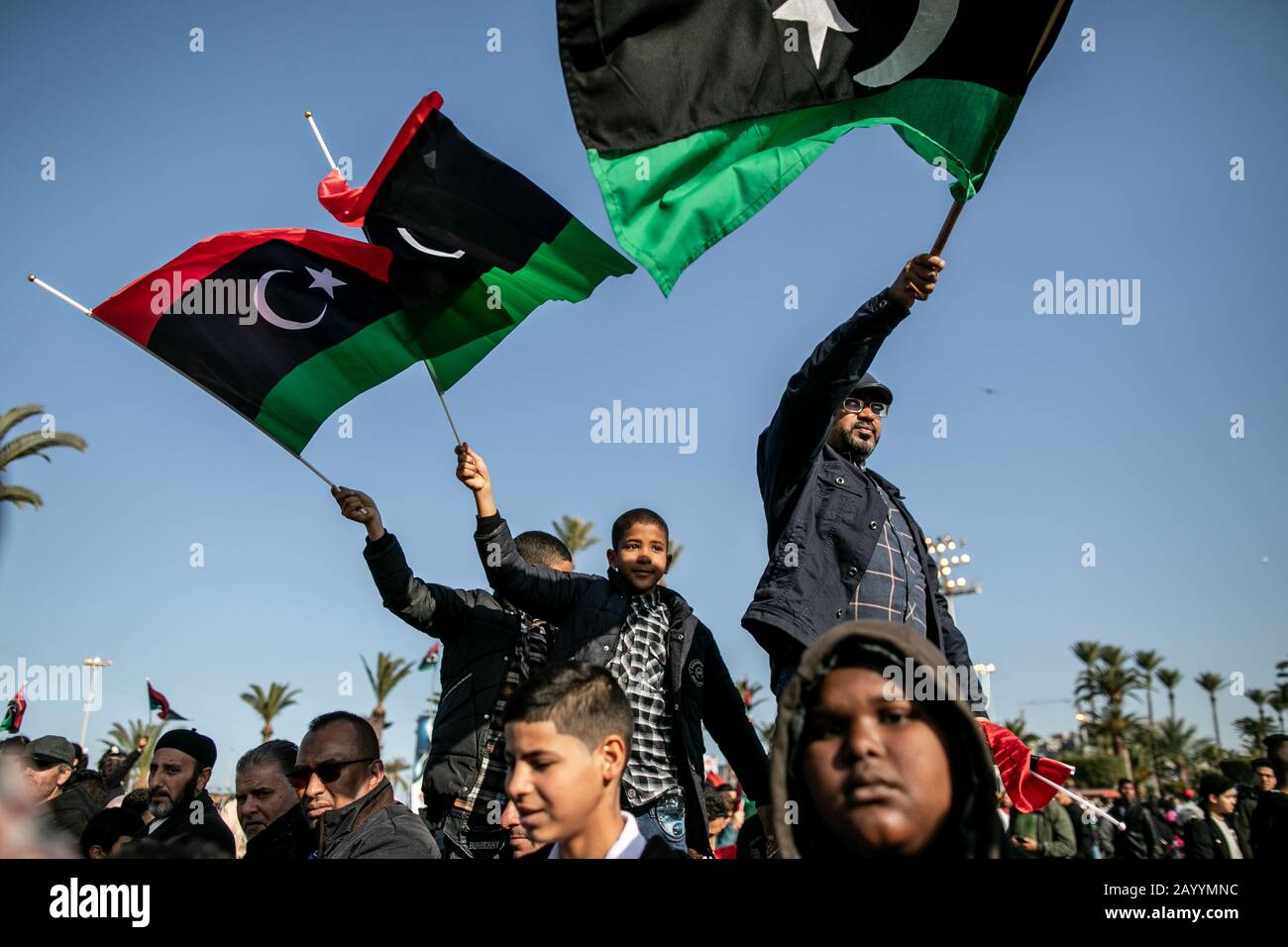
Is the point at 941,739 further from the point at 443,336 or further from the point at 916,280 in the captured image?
the point at 443,336

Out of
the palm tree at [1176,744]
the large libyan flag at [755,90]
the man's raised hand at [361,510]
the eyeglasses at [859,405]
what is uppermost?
the large libyan flag at [755,90]

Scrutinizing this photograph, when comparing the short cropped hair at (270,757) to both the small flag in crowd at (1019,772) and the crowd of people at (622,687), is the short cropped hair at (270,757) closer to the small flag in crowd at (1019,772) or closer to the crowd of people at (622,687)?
the crowd of people at (622,687)

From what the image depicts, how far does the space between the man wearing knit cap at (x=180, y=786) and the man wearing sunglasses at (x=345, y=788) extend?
158cm

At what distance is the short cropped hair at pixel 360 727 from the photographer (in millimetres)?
4562

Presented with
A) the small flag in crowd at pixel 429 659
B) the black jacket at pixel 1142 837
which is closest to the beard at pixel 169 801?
the black jacket at pixel 1142 837

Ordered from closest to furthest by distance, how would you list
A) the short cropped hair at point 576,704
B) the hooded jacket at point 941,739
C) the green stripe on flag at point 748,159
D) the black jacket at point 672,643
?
1. the hooded jacket at point 941,739
2. the short cropped hair at point 576,704
3. the green stripe on flag at point 748,159
4. the black jacket at point 672,643

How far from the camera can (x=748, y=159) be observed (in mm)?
4562

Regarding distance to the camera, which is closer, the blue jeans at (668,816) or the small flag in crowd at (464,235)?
the blue jeans at (668,816)

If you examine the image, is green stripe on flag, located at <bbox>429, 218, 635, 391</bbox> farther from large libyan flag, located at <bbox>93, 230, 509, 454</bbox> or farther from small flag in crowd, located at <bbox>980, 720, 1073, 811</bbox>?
small flag in crowd, located at <bbox>980, 720, 1073, 811</bbox>

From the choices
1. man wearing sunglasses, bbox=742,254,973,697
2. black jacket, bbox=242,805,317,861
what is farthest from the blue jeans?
black jacket, bbox=242,805,317,861

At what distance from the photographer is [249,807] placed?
17.4 feet

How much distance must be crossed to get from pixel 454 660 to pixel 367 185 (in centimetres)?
248

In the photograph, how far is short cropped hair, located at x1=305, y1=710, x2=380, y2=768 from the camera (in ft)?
15.0
